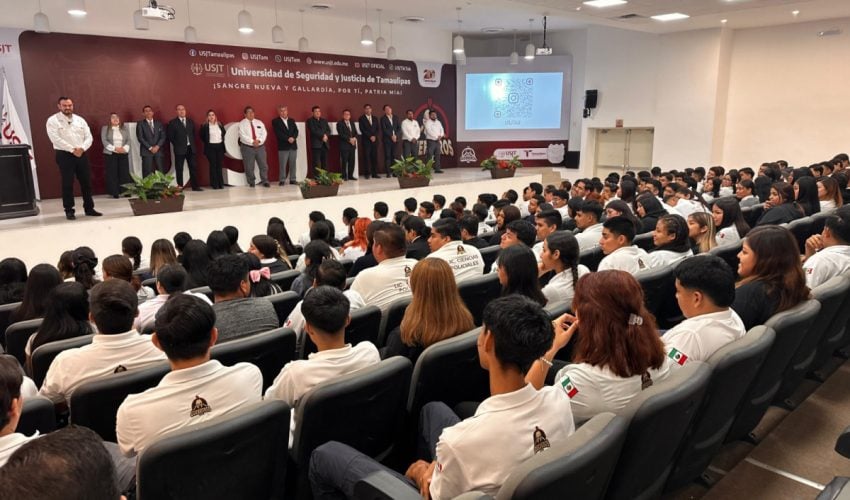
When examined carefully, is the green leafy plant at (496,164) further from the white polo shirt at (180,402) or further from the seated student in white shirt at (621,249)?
the white polo shirt at (180,402)

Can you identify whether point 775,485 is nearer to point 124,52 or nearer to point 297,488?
point 297,488

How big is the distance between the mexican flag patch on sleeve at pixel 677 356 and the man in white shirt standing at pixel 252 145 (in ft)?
33.9

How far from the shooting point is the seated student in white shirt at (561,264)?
9.95ft

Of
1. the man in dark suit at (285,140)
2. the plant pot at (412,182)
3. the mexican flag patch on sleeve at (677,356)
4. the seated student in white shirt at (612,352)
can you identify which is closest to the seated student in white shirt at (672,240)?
the mexican flag patch on sleeve at (677,356)

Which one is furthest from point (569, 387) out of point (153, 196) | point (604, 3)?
point (604, 3)

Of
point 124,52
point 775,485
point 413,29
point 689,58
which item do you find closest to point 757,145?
point 689,58

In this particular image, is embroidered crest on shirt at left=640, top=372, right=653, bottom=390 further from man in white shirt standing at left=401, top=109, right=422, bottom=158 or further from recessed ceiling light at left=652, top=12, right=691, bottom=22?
man in white shirt standing at left=401, top=109, right=422, bottom=158

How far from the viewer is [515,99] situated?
15.3 meters

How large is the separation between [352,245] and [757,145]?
36.7 feet

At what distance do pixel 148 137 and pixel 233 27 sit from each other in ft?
9.72

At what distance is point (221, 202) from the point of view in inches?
353

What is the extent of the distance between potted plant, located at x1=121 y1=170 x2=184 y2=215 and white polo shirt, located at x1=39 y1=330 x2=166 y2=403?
19.2ft

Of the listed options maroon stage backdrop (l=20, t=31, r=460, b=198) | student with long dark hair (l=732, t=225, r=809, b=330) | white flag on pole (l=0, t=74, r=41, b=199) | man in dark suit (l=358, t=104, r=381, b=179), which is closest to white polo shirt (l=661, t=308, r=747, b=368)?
student with long dark hair (l=732, t=225, r=809, b=330)

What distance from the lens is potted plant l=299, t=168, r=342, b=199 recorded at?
922 cm
